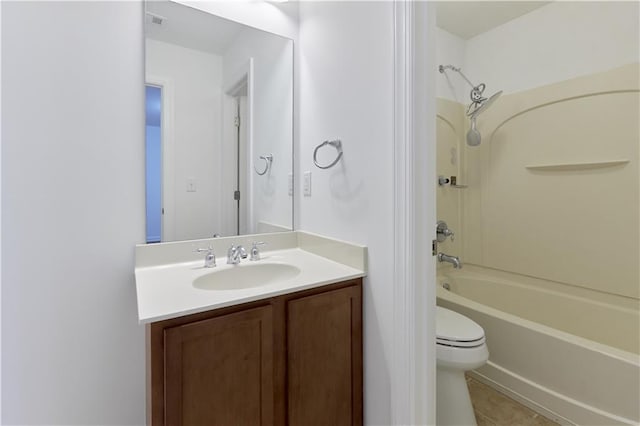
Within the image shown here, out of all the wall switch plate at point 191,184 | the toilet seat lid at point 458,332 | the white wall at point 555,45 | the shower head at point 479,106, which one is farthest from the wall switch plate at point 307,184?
the white wall at point 555,45

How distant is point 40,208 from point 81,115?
1.19ft

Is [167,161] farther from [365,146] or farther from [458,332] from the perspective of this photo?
[458,332]

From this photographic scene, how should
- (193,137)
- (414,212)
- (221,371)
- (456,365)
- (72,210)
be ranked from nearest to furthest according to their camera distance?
(221,371) → (414,212) → (72,210) → (456,365) → (193,137)

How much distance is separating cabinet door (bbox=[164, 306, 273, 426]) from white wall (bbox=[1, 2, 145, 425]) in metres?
0.56

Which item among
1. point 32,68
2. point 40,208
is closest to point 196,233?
point 40,208

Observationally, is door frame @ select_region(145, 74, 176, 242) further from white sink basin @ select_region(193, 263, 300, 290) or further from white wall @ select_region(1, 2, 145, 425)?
white sink basin @ select_region(193, 263, 300, 290)

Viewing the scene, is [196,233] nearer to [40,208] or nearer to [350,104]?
[40,208]

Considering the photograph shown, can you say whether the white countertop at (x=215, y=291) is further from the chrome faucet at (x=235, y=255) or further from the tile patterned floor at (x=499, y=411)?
the tile patterned floor at (x=499, y=411)

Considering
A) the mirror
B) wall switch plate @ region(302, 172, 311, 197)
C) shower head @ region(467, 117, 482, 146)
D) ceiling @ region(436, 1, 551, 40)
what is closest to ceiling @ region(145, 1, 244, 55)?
the mirror

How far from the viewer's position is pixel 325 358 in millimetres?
1071

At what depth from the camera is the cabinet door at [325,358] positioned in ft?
3.32

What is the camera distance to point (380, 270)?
111 cm

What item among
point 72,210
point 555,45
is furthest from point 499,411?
point 555,45

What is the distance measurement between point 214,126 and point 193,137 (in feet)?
0.38
